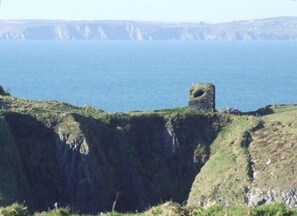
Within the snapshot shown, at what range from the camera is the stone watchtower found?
58.6 metres

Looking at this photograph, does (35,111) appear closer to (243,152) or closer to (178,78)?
(243,152)

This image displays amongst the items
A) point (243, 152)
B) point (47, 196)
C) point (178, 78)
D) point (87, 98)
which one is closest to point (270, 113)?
point (243, 152)

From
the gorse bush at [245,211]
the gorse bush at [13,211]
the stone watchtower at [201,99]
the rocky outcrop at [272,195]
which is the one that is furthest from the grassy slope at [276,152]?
the gorse bush at [13,211]

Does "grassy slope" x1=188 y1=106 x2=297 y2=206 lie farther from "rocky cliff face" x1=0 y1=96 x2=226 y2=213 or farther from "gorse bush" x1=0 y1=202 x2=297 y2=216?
"gorse bush" x1=0 y1=202 x2=297 y2=216

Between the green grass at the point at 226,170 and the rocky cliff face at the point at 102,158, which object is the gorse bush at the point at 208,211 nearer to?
the green grass at the point at 226,170

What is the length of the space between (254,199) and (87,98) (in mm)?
102594

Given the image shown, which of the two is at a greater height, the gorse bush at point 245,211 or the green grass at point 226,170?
the gorse bush at point 245,211

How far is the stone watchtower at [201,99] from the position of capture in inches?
2306

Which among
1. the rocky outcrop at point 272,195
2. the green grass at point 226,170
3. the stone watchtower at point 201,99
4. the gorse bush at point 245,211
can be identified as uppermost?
the stone watchtower at point 201,99

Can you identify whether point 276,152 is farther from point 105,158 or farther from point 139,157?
point 105,158

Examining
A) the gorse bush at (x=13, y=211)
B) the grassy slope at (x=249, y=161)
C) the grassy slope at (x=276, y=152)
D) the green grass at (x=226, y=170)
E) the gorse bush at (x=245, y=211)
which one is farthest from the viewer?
the grassy slope at (x=276, y=152)

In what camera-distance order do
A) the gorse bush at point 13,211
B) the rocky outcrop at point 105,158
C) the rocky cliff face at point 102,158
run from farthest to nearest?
the rocky outcrop at point 105,158 < the rocky cliff face at point 102,158 < the gorse bush at point 13,211

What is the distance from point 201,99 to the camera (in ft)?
193

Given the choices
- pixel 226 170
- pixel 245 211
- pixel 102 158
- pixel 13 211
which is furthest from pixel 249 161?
pixel 13 211
